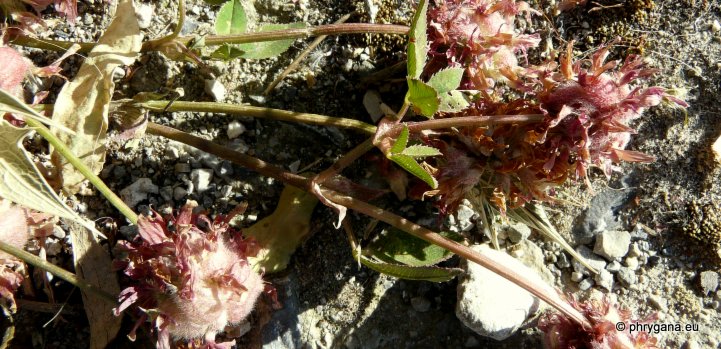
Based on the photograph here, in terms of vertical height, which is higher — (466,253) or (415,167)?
(415,167)

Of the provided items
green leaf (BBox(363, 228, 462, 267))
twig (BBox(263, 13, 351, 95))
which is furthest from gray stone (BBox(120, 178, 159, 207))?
green leaf (BBox(363, 228, 462, 267))

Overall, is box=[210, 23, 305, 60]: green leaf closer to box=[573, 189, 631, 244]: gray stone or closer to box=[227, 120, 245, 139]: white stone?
box=[227, 120, 245, 139]: white stone

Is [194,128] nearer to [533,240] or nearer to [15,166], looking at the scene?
[15,166]

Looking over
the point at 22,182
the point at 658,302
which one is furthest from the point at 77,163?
the point at 658,302

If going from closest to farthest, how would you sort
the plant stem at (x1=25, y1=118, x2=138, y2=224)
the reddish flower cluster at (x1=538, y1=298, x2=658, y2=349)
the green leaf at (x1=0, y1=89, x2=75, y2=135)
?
the green leaf at (x1=0, y1=89, x2=75, y2=135), the plant stem at (x1=25, y1=118, x2=138, y2=224), the reddish flower cluster at (x1=538, y1=298, x2=658, y2=349)

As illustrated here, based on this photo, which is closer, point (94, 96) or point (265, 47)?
point (94, 96)

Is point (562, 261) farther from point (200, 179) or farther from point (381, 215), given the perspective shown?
point (200, 179)

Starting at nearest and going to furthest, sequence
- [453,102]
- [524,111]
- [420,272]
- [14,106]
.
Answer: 1. [14,106]
2. [524,111]
3. [420,272]
4. [453,102]
